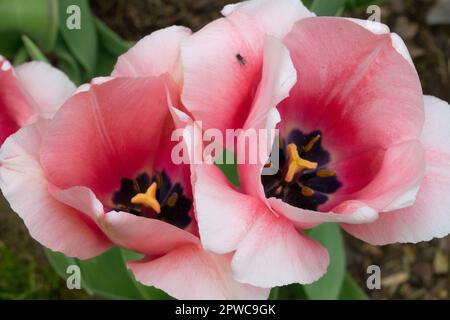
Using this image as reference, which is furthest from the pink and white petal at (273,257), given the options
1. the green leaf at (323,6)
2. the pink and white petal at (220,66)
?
the green leaf at (323,6)

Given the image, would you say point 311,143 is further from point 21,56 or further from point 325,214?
point 21,56

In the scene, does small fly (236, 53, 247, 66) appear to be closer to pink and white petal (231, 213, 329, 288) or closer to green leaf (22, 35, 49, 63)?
pink and white petal (231, 213, 329, 288)

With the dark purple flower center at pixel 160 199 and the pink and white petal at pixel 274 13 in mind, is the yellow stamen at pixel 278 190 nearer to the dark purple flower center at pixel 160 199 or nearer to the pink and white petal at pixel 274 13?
the dark purple flower center at pixel 160 199

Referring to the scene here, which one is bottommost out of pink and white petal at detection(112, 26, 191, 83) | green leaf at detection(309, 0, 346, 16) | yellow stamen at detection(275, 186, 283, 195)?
yellow stamen at detection(275, 186, 283, 195)

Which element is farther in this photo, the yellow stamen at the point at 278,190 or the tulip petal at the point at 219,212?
the yellow stamen at the point at 278,190

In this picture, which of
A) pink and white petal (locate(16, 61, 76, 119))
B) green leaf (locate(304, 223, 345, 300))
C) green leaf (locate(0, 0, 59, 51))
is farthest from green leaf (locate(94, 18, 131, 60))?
green leaf (locate(304, 223, 345, 300))

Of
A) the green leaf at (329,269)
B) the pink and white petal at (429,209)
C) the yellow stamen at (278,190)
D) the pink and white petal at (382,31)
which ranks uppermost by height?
the pink and white petal at (382,31)

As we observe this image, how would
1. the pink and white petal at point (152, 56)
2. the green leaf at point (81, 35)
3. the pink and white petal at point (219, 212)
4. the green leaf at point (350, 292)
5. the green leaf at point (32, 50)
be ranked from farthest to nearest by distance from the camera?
the green leaf at point (350, 292) → the green leaf at point (81, 35) → the green leaf at point (32, 50) → the pink and white petal at point (152, 56) → the pink and white petal at point (219, 212)
